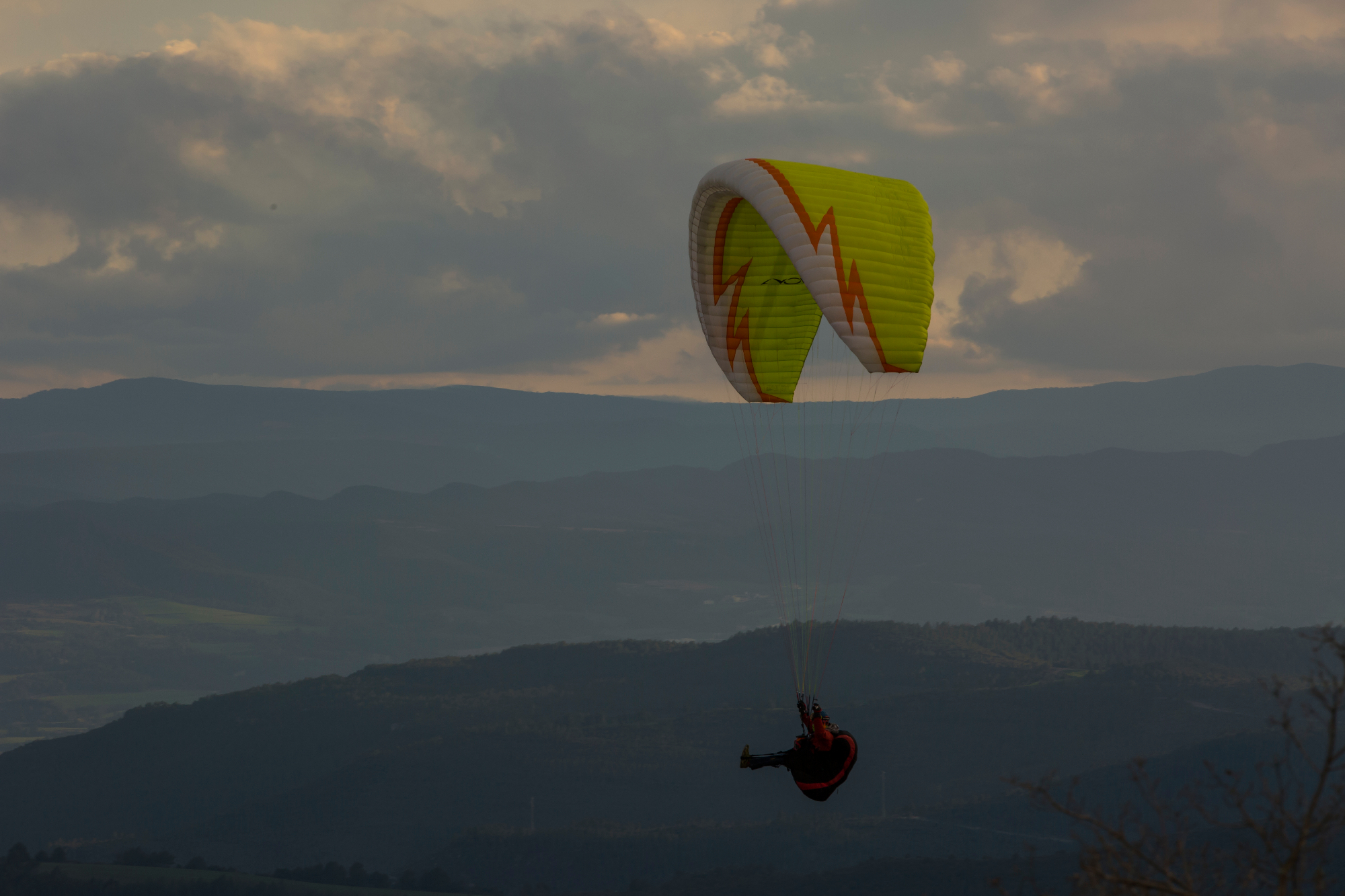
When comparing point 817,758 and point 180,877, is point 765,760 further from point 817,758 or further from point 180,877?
point 180,877

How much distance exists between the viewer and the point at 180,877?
183m

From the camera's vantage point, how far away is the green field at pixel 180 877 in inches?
6890

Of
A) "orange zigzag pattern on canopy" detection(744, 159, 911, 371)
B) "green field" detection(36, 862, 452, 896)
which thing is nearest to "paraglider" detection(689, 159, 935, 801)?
"orange zigzag pattern on canopy" detection(744, 159, 911, 371)

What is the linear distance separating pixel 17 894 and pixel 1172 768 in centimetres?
16590

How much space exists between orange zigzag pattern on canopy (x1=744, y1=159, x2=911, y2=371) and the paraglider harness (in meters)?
7.41

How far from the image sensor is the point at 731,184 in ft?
96.2

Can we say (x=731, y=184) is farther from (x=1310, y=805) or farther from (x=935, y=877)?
(x=935, y=877)

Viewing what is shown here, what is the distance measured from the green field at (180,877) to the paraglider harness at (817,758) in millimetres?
159158

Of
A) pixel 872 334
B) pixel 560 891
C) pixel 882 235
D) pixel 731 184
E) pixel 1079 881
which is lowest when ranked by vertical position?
pixel 560 891

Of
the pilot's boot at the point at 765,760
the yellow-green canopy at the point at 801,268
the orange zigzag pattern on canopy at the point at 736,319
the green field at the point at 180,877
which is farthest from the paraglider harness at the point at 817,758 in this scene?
the green field at the point at 180,877

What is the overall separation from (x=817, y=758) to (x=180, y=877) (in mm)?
180933

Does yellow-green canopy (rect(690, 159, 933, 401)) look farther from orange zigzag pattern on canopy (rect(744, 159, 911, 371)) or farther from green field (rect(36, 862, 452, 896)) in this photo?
green field (rect(36, 862, 452, 896))

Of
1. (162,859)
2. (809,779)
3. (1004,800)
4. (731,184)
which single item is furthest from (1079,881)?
(162,859)

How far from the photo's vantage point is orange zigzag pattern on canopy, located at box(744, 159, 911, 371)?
2623cm
